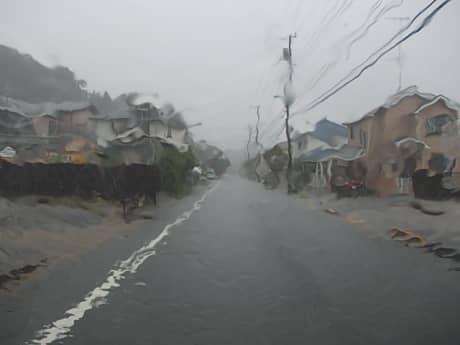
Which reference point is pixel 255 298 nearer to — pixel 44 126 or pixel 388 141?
pixel 388 141

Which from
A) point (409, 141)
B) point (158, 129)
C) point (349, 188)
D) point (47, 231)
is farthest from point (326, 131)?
point (47, 231)

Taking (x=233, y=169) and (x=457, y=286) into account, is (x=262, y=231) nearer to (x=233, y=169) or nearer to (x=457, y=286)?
(x=457, y=286)

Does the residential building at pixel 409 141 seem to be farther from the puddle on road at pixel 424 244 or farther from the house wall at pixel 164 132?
the house wall at pixel 164 132

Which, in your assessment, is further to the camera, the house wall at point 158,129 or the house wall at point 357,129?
the house wall at point 158,129

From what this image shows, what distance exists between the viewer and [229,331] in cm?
459

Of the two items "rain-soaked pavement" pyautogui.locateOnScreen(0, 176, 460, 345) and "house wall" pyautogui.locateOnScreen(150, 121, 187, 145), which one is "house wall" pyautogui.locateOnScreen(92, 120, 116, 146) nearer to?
"house wall" pyautogui.locateOnScreen(150, 121, 187, 145)

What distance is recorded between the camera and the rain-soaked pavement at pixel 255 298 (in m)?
4.49

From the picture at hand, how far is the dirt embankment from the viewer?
8.02 metres

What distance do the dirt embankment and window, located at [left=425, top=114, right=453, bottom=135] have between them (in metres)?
13.4

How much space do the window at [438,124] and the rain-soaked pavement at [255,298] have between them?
1022 cm

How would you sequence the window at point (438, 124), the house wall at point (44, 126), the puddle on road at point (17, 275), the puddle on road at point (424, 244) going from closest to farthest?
1. the puddle on road at point (17, 275)
2. the puddle on road at point (424, 244)
3. the window at point (438, 124)
4. the house wall at point (44, 126)

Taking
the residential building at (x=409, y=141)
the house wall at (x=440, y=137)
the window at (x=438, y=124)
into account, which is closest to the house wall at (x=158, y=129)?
the residential building at (x=409, y=141)

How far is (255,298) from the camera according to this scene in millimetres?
5832

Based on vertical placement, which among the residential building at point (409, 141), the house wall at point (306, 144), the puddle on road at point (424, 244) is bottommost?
the puddle on road at point (424, 244)
